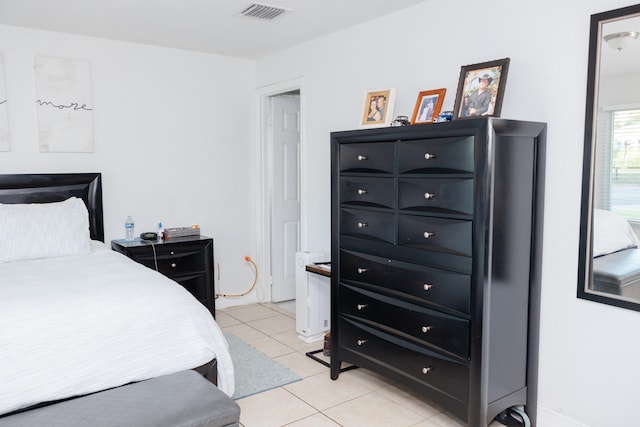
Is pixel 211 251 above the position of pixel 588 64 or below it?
below

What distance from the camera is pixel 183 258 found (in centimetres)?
412

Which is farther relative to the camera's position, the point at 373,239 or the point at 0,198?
the point at 0,198

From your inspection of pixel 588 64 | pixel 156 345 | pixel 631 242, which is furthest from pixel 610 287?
pixel 156 345

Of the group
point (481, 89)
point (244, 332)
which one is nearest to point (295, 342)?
point (244, 332)

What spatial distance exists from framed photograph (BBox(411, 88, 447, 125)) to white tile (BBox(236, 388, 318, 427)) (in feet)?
5.83

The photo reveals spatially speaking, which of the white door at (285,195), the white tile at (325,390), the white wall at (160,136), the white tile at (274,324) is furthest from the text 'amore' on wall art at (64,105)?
the white tile at (325,390)

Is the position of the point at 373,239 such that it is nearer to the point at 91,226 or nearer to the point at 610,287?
the point at 610,287

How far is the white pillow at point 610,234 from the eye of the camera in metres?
2.19

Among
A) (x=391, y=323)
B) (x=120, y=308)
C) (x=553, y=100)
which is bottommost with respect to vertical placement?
(x=391, y=323)

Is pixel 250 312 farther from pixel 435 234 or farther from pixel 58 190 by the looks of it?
pixel 435 234

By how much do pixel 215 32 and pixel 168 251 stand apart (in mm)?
1757

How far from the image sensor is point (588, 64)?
2301 millimetres

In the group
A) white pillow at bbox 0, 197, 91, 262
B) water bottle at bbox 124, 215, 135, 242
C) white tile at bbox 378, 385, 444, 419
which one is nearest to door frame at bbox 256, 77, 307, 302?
water bottle at bbox 124, 215, 135, 242

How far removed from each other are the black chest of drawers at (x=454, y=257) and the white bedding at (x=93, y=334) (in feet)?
3.14
